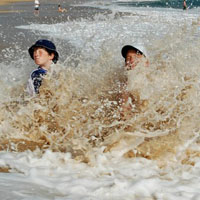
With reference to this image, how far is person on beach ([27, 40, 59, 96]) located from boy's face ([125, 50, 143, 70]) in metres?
1.11

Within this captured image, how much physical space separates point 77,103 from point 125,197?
2162 millimetres

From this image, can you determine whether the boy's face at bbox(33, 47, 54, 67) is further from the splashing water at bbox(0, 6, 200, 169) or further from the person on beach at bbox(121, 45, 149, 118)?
the person on beach at bbox(121, 45, 149, 118)

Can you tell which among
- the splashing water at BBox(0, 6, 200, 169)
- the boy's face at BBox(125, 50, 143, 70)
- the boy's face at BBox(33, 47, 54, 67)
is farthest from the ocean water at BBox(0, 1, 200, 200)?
the boy's face at BBox(33, 47, 54, 67)

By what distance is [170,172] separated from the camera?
3867 millimetres

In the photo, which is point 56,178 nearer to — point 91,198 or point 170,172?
point 91,198

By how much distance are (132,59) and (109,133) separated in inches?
47.6

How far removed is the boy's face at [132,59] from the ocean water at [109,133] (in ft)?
0.48

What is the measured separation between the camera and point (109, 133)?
4.72 metres

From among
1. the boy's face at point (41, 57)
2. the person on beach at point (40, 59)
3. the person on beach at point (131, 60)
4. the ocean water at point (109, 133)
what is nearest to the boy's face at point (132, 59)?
the person on beach at point (131, 60)

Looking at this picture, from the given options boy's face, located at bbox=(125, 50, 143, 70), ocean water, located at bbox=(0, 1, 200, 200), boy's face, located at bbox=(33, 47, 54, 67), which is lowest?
ocean water, located at bbox=(0, 1, 200, 200)

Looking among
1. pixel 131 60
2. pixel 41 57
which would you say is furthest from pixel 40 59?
pixel 131 60

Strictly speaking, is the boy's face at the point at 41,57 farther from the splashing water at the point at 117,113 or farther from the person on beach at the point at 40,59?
the splashing water at the point at 117,113

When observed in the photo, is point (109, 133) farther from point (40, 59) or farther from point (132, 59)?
point (40, 59)

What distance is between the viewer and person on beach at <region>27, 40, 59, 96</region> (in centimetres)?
545
